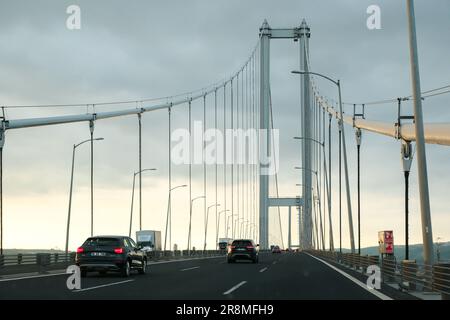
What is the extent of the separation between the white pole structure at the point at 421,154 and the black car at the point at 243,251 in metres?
24.1

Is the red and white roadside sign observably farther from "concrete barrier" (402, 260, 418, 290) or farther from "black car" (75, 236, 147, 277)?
"concrete barrier" (402, 260, 418, 290)

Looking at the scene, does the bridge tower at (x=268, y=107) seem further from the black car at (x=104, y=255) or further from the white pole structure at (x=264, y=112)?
the black car at (x=104, y=255)

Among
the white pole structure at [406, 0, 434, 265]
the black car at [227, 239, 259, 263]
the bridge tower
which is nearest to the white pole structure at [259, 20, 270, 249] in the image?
the bridge tower

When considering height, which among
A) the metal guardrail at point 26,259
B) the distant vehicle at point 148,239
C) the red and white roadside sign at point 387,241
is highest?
the distant vehicle at point 148,239

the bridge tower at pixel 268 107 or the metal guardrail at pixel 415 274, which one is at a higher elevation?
the bridge tower at pixel 268 107

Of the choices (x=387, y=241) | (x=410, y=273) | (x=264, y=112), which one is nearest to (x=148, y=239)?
(x=264, y=112)

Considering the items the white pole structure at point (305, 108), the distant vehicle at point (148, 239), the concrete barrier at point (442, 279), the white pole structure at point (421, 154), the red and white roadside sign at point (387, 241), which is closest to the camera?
the concrete barrier at point (442, 279)

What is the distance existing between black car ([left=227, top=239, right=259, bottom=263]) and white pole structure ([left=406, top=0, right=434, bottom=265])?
24144mm

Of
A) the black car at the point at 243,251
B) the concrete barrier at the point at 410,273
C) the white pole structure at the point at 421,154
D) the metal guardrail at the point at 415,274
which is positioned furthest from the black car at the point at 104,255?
the black car at the point at 243,251

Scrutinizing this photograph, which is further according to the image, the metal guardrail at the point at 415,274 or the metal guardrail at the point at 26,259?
the metal guardrail at the point at 26,259

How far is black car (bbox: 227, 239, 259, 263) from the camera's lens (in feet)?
134

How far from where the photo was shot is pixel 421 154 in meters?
17.3

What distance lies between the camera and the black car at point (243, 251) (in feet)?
134
